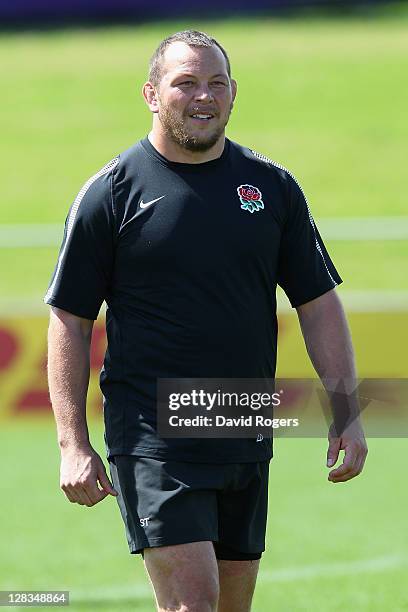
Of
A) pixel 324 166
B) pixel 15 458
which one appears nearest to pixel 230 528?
pixel 15 458

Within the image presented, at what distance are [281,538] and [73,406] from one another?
4063 mm

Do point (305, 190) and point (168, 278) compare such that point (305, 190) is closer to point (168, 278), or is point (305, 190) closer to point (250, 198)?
point (250, 198)

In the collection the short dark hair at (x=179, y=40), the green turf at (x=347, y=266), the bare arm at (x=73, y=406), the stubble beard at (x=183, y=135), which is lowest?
the green turf at (x=347, y=266)

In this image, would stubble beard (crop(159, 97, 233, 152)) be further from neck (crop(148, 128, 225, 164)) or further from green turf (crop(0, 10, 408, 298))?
green turf (crop(0, 10, 408, 298))

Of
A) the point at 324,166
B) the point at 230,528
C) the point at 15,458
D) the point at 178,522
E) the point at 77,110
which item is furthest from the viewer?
the point at 77,110

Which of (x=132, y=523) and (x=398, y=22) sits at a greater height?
(x=398, y=22)

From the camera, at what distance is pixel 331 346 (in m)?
5.03

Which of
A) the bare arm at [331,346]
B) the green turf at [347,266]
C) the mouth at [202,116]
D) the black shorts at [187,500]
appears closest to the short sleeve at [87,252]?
the mouth at [202,116]

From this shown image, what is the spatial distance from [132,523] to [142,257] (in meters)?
0.90

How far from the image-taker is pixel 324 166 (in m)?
24.8

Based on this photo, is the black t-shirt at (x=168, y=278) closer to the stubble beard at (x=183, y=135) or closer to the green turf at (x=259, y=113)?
the stubble beard at (x=183, y=135)

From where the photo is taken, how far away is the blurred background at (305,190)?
26.0 feet

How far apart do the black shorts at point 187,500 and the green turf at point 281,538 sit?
212cm

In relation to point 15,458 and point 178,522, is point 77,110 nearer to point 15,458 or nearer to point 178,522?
point 15,458
